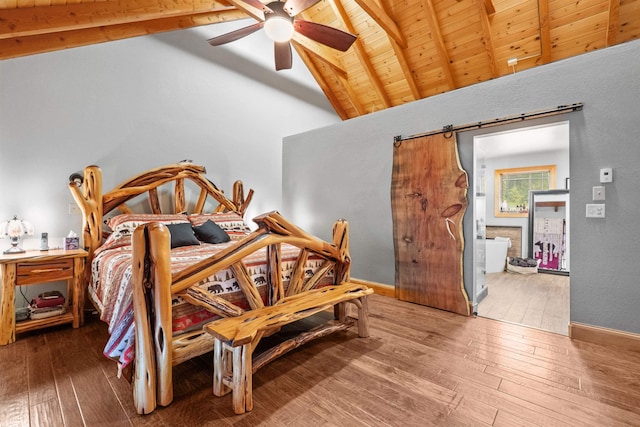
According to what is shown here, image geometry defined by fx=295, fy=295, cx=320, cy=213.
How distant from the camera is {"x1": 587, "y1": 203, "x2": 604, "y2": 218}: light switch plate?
2430mm

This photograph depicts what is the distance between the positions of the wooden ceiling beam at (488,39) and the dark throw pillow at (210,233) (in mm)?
4209

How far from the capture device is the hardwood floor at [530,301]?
2966 mm

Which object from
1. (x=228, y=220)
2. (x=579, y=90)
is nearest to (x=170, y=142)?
(x=228, y=220)

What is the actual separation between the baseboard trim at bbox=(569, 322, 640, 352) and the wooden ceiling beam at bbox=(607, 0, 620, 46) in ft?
11.0

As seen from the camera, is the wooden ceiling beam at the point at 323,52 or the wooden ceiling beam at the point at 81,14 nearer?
the wooden ceiling beam at the point at 81,14

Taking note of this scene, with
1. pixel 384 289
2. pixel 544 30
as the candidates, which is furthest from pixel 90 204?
pixel 544 30

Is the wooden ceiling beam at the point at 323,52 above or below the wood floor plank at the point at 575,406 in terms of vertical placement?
above

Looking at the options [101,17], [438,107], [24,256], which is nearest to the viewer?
[24,256]

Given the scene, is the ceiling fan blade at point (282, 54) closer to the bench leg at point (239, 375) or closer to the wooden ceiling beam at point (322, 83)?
the wooden ceiling beam at point (322, 83)

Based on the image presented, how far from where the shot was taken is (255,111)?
4840 millimetres

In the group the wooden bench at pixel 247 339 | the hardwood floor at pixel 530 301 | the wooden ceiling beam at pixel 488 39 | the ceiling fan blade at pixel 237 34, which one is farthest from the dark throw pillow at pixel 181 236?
the wooden ceiling beam at pixel 488 39

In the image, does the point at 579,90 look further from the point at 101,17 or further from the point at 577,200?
the point at 101,17

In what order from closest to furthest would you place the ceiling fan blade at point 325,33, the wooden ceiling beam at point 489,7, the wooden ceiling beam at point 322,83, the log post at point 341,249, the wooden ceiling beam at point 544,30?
the log post at point 341,249
the ceiling fan blade at point 325,33
the wooden ceiling beam at point 544,30
the wooden ceiling beam at point 489,7
the wooden ceiling beam at point 322,83

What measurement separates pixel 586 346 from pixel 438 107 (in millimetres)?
2605
